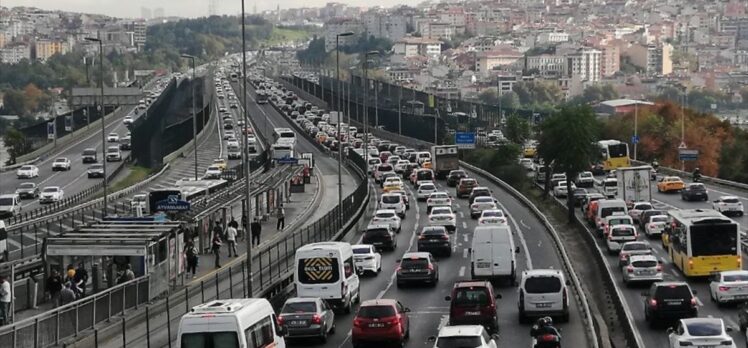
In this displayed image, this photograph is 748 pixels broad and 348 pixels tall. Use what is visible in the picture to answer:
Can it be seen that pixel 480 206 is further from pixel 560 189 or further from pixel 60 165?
pixel 60 165

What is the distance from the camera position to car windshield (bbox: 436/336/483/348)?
76.9ft

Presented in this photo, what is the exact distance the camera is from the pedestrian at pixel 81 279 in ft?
104

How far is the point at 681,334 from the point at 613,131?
325ft

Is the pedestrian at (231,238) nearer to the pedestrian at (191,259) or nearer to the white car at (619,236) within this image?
the pedestrian at (191,259)

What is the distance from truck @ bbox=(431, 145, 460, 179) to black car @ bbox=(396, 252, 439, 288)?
47.8 m

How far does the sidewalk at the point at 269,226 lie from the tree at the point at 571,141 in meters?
11.6

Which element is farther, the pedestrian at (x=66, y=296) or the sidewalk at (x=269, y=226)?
the sidewalk at (x=269, y=226)

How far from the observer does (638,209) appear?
57.8 meters

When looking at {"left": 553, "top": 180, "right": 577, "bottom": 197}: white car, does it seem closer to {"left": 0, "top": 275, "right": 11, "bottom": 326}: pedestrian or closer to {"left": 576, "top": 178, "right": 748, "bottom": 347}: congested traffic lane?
{"left": 576, "top": 178, "right": 748, "bottom": 347}: congested traffic lane

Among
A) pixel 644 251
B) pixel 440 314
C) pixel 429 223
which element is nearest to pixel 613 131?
pixel 429 223

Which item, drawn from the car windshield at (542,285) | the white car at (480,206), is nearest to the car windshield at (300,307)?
the car windshield at (542,285)

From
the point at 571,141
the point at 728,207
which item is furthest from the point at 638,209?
the point at 571,141

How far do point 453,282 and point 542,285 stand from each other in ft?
28.0

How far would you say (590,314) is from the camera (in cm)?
3094
